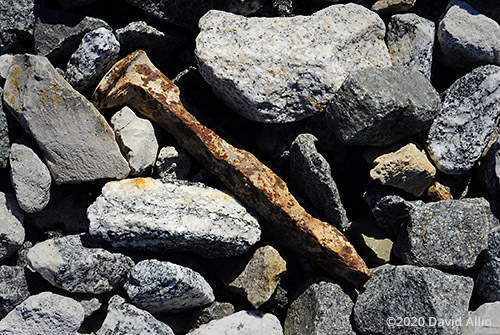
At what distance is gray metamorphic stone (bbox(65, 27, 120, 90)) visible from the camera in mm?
2842

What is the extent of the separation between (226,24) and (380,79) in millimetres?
870

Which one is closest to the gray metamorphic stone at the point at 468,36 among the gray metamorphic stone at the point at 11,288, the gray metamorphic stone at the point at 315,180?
the gray metamorphic stone at the point at 315,180

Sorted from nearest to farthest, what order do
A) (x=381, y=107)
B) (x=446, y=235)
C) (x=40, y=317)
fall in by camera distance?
(x=381, y=107) → (x=40, y=317) → (x=446, y=235)

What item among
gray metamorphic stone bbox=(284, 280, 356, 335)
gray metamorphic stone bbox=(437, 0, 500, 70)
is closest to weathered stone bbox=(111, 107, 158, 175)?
gray metamorphic stone bbox=(284, 280, 356, 335)

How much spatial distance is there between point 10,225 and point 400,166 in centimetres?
212

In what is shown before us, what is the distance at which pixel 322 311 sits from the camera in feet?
9.66

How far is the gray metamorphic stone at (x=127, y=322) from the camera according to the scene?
9.23 feet

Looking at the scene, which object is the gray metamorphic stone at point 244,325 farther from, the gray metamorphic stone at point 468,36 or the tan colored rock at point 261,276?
the gray metamorphic stone at point 468,36

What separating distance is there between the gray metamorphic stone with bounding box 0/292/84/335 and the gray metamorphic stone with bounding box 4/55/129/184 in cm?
64

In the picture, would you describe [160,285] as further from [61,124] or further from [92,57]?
[92,57]

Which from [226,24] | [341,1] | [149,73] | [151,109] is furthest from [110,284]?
[341,1]

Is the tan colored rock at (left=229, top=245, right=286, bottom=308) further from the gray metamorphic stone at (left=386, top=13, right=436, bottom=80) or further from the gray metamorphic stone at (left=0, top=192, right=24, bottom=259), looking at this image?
the gray metamorphic stone at (left=386, top=13, right=436, bottom=80)

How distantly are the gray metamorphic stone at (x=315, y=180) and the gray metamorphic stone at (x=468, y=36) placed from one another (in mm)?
945

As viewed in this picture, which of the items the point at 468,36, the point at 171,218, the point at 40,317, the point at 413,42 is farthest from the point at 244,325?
the point at 468,36
